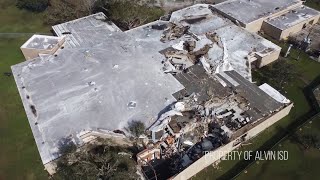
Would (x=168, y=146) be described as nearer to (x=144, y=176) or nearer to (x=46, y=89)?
(x=144, y=176)

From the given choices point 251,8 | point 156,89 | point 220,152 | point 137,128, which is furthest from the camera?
point 251,8

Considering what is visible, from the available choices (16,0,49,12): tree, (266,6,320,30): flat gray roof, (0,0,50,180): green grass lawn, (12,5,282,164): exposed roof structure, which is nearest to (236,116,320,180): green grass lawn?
(12,5,282,164): exposed roof structure

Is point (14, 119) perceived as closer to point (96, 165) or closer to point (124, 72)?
point (124, 72)

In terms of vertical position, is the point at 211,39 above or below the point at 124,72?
above

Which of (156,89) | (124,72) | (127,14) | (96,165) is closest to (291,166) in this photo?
(156,89)

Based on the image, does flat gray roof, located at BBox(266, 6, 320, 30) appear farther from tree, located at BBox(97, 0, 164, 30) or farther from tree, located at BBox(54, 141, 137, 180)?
tree, located at BBox(54, 141, 137, 180)

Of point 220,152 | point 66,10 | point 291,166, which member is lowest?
point 291,166
